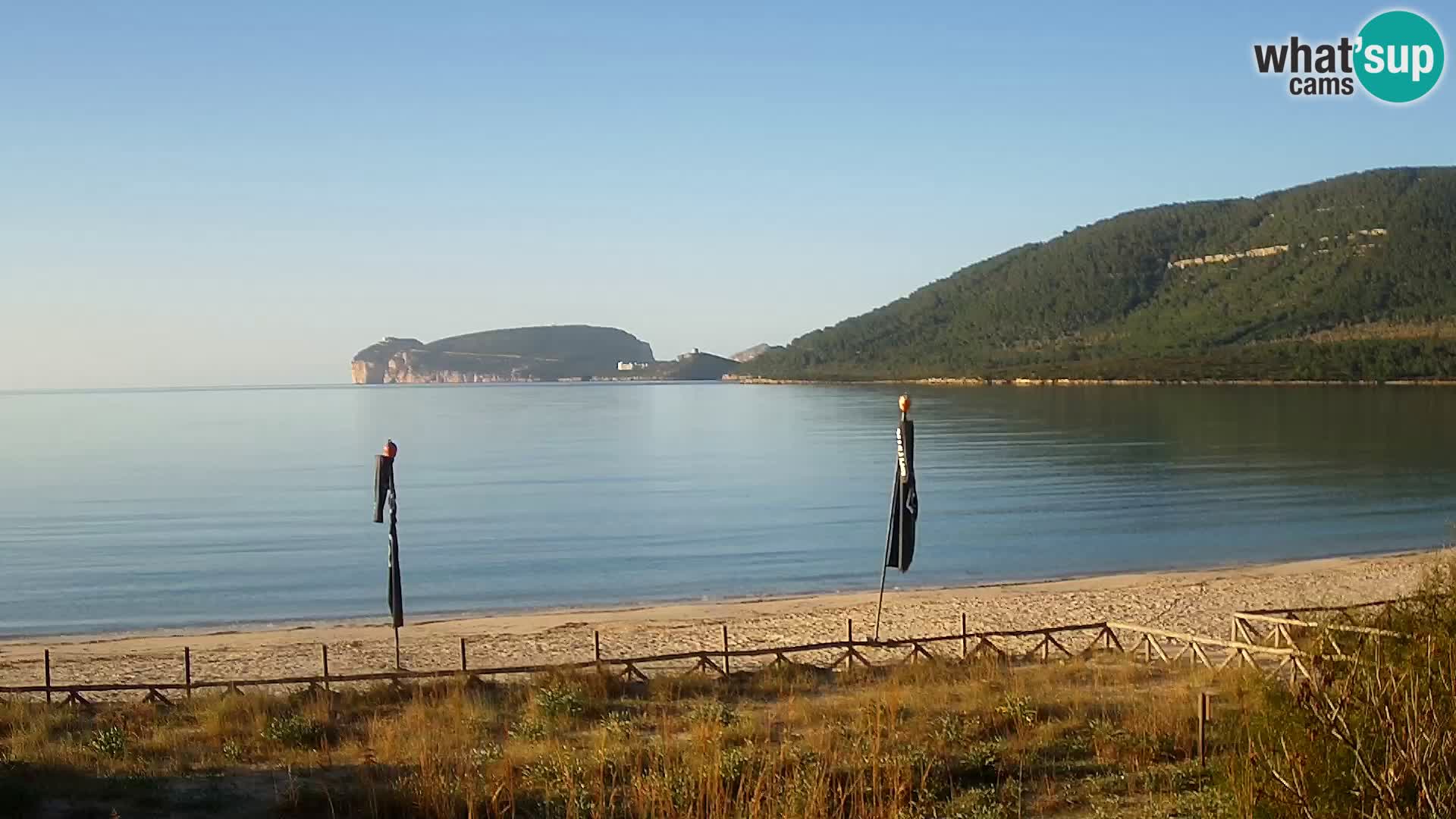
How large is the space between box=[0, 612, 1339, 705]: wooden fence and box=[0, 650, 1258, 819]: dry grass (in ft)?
1.93

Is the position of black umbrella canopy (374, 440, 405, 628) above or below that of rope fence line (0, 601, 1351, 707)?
above

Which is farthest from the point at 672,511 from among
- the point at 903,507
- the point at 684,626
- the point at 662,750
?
the point at 662,750

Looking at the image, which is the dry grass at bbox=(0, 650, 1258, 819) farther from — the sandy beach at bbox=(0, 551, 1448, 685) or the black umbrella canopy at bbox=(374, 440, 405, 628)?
the sandy beach at bbox=(0, 551, 1448, 685)

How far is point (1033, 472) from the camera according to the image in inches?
2499

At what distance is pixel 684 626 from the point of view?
26203 mm

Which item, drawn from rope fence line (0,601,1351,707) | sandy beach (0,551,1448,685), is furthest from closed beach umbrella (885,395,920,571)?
sandy beach (0,551,1448,685)

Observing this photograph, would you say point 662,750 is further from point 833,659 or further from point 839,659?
point 833,659

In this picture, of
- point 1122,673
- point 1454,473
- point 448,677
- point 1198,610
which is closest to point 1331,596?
point 1198,610

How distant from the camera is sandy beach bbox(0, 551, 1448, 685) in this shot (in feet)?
73.9

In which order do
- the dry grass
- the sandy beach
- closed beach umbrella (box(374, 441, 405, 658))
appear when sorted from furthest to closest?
the sandy beach, closed beach umbrella (box(374, 441, 405, 658)), the dry grass

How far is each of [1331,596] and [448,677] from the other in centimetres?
Answer: 2159

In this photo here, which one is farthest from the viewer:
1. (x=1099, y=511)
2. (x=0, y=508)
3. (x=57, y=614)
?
(x=0, y=508)

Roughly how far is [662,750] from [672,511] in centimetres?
4290

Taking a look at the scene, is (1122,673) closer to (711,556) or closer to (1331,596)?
(1331,596)
